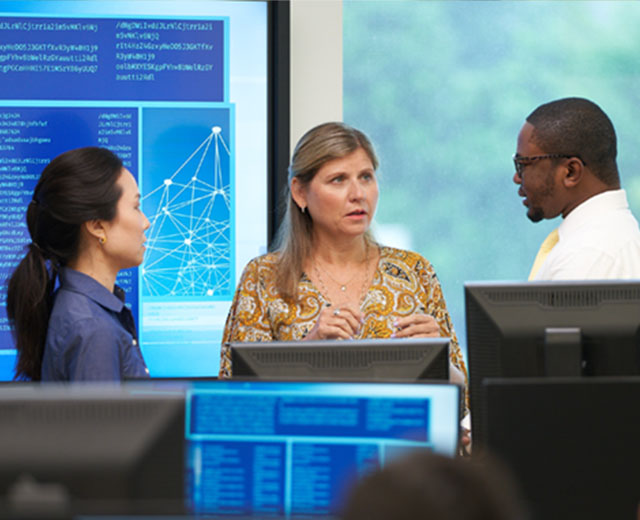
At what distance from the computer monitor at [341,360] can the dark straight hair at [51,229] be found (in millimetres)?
658

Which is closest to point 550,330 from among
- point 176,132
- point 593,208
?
point 593,208

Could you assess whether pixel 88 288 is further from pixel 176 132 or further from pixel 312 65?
pixel 312 65

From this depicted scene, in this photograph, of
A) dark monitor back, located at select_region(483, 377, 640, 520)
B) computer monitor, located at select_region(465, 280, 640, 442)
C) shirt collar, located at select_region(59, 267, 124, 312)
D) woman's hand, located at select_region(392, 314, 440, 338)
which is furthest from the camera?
woman's hand, located at select_region(392, 314, 440, 338)

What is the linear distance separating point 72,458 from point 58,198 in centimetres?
118

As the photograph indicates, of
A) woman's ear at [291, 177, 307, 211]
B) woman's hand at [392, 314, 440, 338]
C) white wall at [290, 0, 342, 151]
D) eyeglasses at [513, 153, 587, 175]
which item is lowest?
woman's hand at [392, 314, 440, 338]

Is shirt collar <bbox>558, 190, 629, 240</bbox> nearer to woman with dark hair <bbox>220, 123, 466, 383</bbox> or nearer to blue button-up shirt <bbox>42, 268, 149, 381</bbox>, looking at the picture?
woman with dark hair <bbox>220, 123, 466, 383</bbox>

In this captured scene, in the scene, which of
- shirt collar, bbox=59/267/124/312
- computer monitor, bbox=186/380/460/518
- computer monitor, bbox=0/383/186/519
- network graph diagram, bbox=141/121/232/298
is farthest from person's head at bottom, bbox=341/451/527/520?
network graph diagram, bbox=141/121/232/298

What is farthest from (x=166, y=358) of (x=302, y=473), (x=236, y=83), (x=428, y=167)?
(x=302, y=473)

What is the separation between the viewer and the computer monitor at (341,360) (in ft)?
4.83

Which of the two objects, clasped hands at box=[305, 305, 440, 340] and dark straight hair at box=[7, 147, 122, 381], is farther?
clasped hands at box=[305, 305, 440, 340]

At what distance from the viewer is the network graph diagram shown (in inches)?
112

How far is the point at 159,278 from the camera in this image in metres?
2.85

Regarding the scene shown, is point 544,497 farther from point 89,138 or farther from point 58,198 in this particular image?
point 89,138

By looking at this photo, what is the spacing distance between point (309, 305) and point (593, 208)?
0.89 metres
